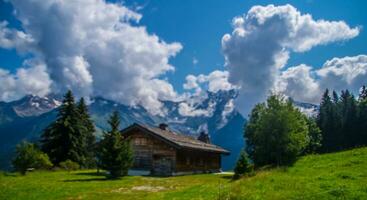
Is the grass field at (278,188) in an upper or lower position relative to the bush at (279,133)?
lower

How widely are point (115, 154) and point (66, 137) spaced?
25495 mm

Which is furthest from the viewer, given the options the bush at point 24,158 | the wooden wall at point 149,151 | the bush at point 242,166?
the wooden wall at point 149,151

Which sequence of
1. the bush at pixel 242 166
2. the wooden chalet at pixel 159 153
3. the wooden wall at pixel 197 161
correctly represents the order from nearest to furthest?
the bush at pixel 242 166 → the wooden chalet at pixel 159 153 → the wooden wall at pixel 197 161

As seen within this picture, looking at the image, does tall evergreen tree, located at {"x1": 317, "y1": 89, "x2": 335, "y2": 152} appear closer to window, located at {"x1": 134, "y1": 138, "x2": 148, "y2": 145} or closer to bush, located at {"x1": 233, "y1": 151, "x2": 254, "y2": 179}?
window, located at {"x1": 134, "y1": 138, "x2": 148, "y2": 145}

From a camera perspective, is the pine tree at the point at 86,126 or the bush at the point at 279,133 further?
the pine tree at the point at 86,126

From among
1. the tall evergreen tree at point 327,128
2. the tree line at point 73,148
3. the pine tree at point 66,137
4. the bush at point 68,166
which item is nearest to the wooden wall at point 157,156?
the tree line at point 73,148

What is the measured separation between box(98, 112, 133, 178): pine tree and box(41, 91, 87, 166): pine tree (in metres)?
23.4

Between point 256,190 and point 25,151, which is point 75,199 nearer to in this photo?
point 256,190

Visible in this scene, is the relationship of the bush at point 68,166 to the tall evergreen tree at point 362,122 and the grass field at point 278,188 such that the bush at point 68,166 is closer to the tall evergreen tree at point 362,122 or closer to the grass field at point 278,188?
the grass field at point 278,188

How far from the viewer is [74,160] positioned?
5928 cm

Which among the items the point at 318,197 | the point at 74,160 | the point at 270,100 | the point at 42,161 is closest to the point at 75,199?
the point at 318,197

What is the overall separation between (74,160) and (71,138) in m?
3.65

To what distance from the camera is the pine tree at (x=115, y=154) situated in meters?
37.5

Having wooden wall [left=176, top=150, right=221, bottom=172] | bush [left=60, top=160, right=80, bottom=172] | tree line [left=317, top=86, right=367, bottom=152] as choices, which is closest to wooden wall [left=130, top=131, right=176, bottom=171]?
wooden wall [left=176, top=150, right=221, bottom=172]
